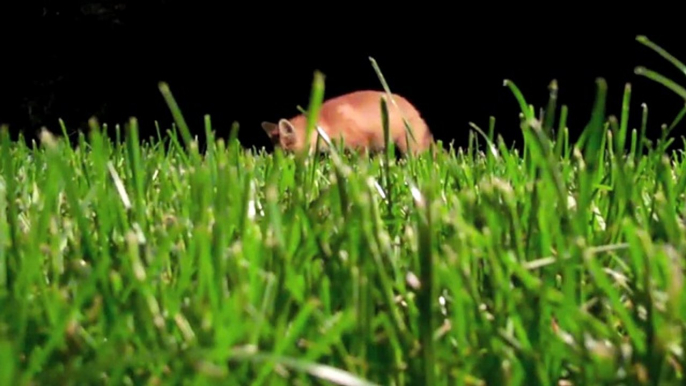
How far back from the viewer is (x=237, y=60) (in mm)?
5602

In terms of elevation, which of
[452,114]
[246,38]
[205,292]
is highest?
[205,292]

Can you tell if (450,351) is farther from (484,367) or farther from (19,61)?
(19,61)

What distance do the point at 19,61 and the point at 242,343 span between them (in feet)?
18.1

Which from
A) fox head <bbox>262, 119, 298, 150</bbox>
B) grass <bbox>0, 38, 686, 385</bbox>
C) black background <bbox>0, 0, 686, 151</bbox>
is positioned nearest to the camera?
grass <bbox>0, 38, 686, 385</bbox>

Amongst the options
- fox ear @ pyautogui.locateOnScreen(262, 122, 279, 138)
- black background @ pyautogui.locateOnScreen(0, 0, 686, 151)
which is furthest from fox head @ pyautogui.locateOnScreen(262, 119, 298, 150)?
black background @ pyautogui.locateOnScreen(0, 0, 686, 151)

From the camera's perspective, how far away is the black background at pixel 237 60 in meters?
5.03

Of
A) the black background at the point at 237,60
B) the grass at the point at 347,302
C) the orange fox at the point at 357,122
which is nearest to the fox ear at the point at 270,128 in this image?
the orange fox at the point at 357,122

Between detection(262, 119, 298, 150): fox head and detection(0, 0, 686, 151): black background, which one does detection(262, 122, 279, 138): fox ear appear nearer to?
detection(262, 119, 298, 150): fox head

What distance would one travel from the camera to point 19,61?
5.70m

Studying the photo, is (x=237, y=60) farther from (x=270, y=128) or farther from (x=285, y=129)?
(x=285, y=129)

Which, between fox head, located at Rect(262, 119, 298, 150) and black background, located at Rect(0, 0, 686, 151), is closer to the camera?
fox head, located at Rect(262, 119, 298, 150)

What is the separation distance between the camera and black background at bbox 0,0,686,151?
5031 mm

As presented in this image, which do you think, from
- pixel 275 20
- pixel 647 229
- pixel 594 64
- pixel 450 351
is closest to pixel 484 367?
pixel 450 351

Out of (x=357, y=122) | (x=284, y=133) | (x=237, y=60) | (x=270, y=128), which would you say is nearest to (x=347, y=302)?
(x=284, y=133)
